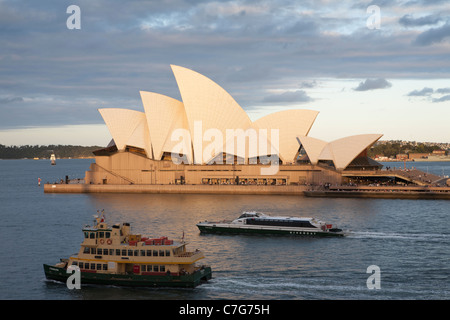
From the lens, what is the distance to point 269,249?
116 ft

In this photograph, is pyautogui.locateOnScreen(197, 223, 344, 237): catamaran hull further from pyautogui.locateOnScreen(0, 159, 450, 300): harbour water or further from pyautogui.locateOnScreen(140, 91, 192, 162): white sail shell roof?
pyautogui.locateOnScreen(140, 91, 192, 162): white sail shell roof

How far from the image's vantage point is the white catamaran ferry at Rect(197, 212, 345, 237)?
39906 millimetres

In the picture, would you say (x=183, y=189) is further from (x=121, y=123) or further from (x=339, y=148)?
(x=339, y=148)

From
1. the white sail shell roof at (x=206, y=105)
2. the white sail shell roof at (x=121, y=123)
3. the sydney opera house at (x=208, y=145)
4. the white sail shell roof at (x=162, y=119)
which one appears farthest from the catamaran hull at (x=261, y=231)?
the white sail shell roof at (x=121, y=123)

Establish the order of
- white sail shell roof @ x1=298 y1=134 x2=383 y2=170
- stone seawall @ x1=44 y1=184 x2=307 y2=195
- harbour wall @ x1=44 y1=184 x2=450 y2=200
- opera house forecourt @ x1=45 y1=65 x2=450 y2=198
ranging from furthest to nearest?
1. opera house forecourt @ x1=45 y1=65 x2=450 y2=198
2. white sail shell roof @ x1=298 y1=134 x2=383 y2=170
3. stone seawall @ x1=44 y1=184 x2=307 y2=195
4. harbour wall @ x1=44 y1=184 x2=450 y2=200

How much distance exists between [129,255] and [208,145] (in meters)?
50.6

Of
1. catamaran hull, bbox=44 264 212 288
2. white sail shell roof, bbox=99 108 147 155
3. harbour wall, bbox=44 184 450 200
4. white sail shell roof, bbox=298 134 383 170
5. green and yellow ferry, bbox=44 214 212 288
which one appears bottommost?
catamaran hull, bbox=44 264 212 288

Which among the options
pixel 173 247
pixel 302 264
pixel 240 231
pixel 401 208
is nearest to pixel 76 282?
pixel 173 247

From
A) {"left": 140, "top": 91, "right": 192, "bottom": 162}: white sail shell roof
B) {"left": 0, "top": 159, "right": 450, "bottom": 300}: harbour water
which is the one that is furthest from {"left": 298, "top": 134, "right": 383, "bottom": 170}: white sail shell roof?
{"left": 140, "top": 91, "right": 192, "bottom": 162}: white sail shell roof

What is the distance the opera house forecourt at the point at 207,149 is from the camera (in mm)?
73750

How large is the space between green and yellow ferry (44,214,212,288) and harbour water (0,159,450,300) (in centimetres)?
50

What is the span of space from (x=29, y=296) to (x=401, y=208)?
3979 centimetres

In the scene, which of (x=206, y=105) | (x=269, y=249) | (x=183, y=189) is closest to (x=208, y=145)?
(x=206, y=105)

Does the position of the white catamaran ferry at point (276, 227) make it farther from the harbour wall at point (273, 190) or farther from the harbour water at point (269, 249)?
the harbour wall at point (273, 190)
